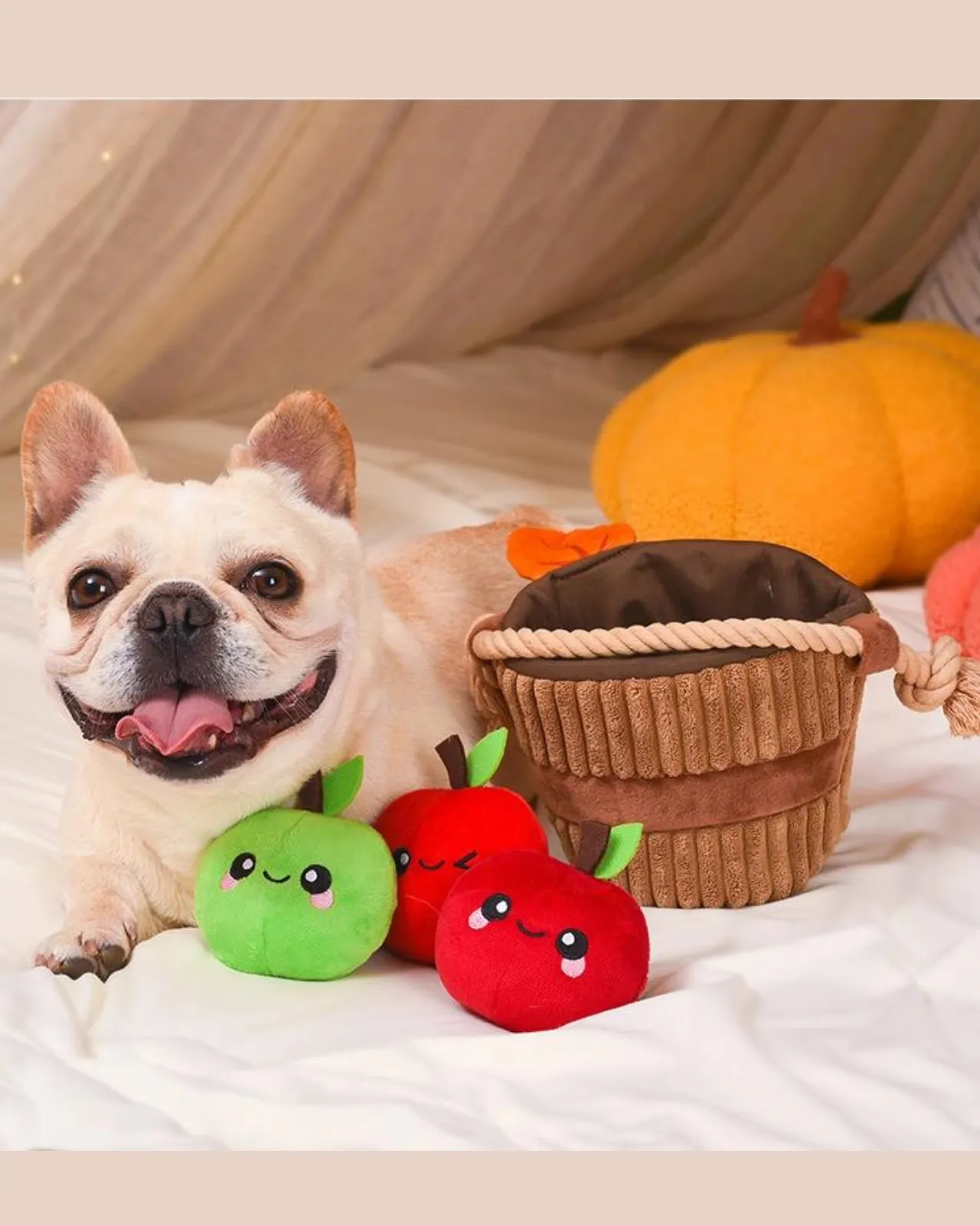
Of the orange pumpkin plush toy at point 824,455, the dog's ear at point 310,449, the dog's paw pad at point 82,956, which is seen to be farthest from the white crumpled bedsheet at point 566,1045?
the orange pumpkin plush toy at point 824,455

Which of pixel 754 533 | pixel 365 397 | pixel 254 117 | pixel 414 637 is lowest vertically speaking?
pixel 365 397

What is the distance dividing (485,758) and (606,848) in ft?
0.50

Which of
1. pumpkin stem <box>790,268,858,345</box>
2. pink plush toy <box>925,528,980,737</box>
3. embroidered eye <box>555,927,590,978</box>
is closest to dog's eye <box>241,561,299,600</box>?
embroidered eye <box>555,927,590,978</box>

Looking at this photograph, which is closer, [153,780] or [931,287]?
[153,780]

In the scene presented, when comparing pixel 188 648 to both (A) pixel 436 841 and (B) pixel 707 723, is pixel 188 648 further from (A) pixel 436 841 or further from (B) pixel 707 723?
(B) pixel 707 723

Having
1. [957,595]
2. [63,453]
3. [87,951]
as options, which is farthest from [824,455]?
[87,951]

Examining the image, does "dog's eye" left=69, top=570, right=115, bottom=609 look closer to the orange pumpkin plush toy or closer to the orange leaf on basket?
the orange leaf on basket

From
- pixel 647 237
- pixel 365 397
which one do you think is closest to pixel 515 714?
pixel 365 397

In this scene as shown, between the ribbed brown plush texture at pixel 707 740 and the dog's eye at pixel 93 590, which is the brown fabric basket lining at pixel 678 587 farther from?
the dog's eye at pixel 93 590

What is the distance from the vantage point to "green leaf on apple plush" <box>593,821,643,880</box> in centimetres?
117

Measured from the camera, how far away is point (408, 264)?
2.80 m

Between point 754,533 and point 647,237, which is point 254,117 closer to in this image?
point 754,533

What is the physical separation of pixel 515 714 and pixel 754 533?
31.6 inches

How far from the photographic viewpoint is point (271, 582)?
119cm
